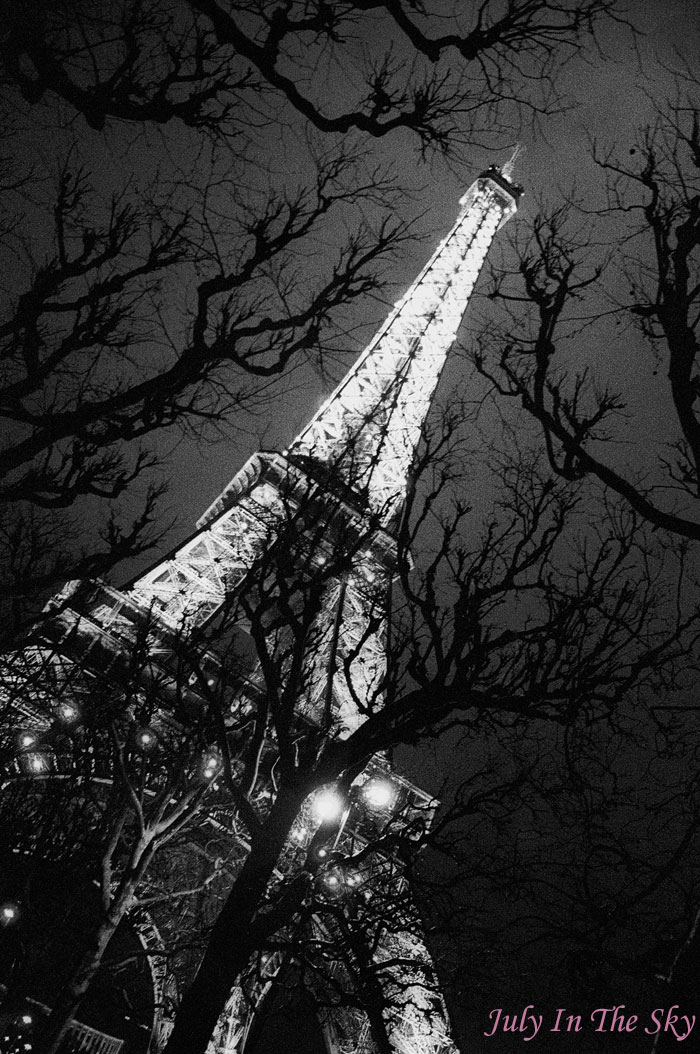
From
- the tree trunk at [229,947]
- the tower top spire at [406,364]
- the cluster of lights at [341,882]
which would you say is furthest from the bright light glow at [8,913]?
the tower top spire at [406,364]

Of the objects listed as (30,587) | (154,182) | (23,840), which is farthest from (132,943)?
(154,182)

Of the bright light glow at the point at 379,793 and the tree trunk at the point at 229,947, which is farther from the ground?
the bright light glow at the point at 379,793

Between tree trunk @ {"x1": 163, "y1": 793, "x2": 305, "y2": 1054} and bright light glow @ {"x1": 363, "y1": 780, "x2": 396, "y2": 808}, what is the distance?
12.3 metres

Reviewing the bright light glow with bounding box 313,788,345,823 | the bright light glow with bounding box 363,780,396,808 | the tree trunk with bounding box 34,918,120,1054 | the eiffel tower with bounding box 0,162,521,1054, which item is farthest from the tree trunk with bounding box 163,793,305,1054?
the bright light glow with bounding box 363,780,396,808

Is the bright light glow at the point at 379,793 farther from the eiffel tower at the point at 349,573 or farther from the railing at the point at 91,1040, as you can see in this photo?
the railing at the point at 91,1040

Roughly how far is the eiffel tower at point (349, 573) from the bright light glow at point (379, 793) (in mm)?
29

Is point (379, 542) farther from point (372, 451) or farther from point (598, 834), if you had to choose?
point (598, 834)

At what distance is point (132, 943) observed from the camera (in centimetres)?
2414

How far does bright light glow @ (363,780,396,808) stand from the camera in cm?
1698

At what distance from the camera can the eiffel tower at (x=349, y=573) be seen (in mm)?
11688

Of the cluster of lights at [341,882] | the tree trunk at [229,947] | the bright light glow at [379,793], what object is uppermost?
the bright light glow at [379,793]

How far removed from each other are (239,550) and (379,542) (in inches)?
188

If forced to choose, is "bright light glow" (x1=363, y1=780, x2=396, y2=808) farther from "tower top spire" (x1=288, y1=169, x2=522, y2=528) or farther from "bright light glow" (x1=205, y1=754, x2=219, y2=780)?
"tower top spire" (x1=288, y1=169, x2=522, y2=528)

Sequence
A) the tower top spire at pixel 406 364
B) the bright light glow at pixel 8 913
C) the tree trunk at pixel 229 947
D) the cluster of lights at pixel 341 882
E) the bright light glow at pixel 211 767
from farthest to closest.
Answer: the tower top spire at pixel 406 364, the cluster of lights at pixel 341 882, the bright light glow at pixel 8 913, the bright light glow at pixel 211 767, the tree trunk at pixel 229 947
